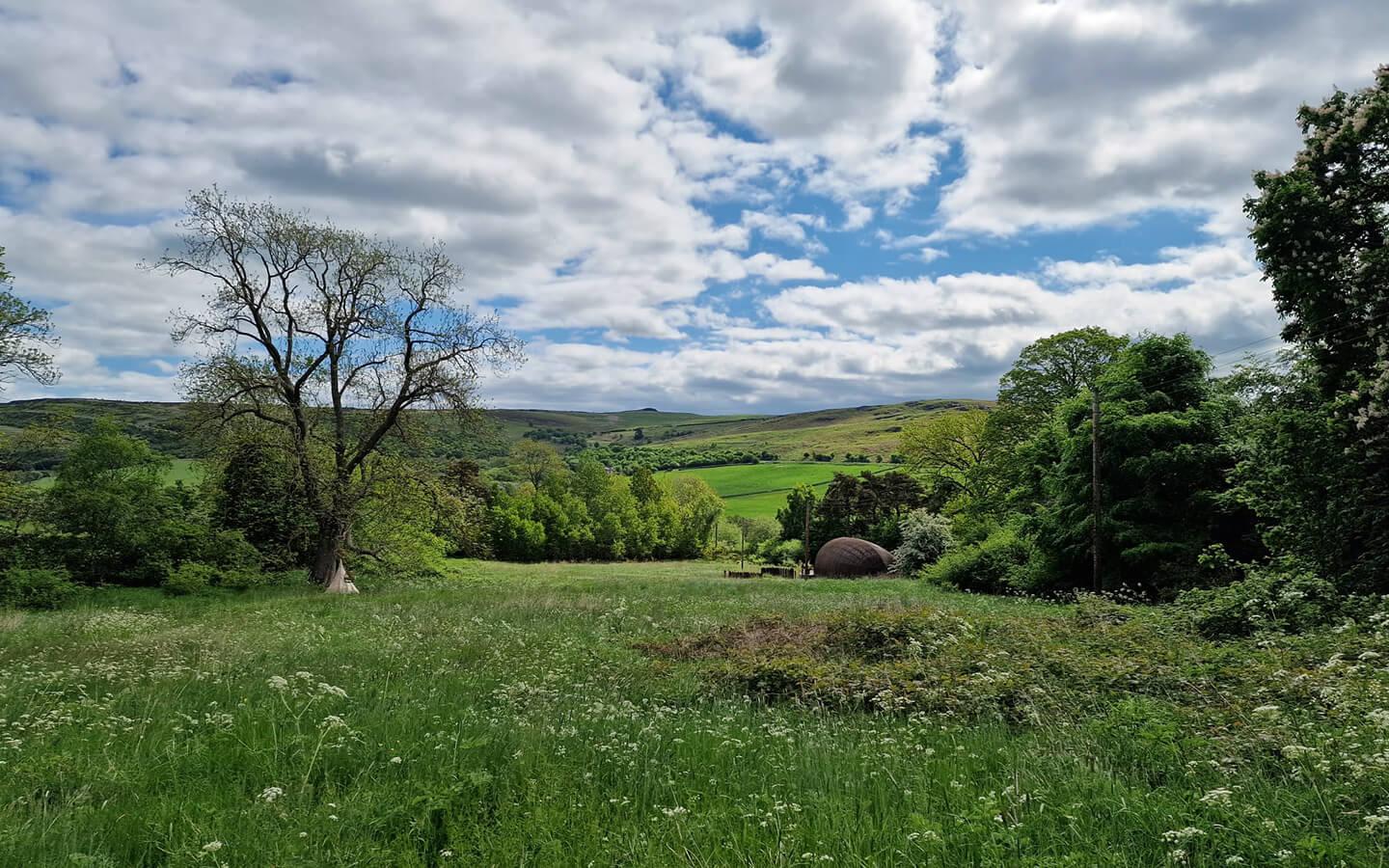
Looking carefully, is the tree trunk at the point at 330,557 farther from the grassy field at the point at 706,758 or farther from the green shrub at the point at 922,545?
the green shrub at the point at 922,545

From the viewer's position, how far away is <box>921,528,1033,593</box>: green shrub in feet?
104

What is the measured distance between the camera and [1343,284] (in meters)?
16.4

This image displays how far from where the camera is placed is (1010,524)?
115 feet

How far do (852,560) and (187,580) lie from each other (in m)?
36.7

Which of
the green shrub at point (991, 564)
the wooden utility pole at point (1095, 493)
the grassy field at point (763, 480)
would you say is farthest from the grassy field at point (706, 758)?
the grassy field at point (763, 480)

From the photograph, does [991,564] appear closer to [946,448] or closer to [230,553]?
[946,448]

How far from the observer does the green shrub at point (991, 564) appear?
104ft

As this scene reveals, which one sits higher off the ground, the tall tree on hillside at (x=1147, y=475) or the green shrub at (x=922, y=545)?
the tall tree on hillside at (x=1147, y=475)

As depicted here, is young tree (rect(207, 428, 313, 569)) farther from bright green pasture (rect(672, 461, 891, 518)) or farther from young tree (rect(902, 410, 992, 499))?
bright green pasture (rect(672, 461, 891, 518))

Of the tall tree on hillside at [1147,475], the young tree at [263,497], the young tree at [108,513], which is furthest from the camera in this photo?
the young tree at [263,497]

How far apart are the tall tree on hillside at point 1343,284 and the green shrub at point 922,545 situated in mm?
27852

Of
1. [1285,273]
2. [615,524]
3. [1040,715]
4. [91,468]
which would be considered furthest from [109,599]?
[615,524]

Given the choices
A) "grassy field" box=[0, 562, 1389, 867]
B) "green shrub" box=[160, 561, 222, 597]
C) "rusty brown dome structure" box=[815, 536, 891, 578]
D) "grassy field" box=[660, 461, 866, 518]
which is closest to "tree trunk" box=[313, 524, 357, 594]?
"green shrub" box=[160, 561, 222, 597]

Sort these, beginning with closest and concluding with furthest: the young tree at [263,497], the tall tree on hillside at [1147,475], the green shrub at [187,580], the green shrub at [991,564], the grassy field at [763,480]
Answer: the green shrub at [187,580], the tall tree on hillside at [1147,475], the young tree at [263,497], the green shrub at [991,564], the grassy field at [763,480]
